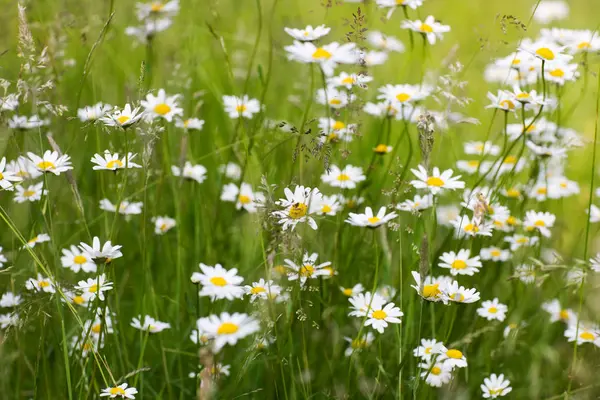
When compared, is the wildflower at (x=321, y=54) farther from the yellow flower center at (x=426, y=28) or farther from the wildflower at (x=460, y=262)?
the wildflower at (x=460, y=262)

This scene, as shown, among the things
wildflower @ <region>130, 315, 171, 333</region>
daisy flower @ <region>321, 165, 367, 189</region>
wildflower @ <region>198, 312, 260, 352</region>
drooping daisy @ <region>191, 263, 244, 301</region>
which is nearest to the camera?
wildflower @ <region>198, 312, 260, 352</region>

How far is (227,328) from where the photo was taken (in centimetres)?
107

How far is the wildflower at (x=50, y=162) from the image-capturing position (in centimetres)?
140

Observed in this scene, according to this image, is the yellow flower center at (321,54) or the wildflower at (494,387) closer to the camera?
the wildflower at (494,387)

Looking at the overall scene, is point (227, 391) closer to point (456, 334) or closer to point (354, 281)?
point (354, 281)

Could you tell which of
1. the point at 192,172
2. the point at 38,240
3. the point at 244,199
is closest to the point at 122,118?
the point at 38,240

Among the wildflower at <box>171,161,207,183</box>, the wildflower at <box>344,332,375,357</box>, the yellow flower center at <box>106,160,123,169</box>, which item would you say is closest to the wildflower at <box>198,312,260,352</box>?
the wildflower at <box>344,332,375,357</box>

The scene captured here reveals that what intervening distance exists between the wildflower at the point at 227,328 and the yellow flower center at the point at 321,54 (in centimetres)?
76

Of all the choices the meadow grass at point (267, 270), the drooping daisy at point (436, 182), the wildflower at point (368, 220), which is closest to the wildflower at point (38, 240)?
the meadow grass at point (267, 270)

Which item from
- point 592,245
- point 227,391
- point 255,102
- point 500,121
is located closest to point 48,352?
point 227,391

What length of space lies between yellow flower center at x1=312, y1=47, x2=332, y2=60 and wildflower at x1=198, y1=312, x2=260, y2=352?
2.49 feet

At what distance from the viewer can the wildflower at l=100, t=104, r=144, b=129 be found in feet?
4.37

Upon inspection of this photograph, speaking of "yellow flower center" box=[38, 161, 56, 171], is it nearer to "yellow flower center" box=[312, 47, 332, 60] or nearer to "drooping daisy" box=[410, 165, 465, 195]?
"yellow flower center" box=[312, 47, 332, 60]

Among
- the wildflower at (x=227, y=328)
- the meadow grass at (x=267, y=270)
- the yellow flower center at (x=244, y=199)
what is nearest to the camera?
the wildflower at (x=227, y=328)
